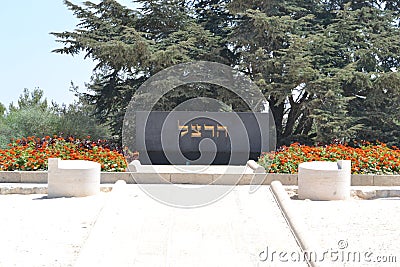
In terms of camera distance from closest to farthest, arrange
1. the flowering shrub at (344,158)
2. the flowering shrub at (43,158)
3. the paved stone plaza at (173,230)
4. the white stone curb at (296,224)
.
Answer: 1. the paved stone plaza at (173,230)
2. the white stone curb at (296,224)
3. the flowering shrub at (43,158)
4. the flowering shrub at (344,158)

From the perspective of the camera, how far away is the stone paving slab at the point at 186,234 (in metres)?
5.97

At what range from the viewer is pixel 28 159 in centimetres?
1109

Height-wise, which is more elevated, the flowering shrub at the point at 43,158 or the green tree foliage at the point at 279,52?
the green tree foliage at the point at 279,52

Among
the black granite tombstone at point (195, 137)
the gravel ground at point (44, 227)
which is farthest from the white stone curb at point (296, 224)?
the black granite tombstone at point (195, 137)

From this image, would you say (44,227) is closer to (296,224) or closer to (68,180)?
(68,180)

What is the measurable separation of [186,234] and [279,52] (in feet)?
35.6

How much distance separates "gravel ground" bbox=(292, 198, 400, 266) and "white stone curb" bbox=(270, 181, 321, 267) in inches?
6.2

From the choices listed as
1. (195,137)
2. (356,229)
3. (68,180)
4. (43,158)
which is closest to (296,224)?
(356,229)

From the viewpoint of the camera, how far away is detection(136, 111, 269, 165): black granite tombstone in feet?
51.4

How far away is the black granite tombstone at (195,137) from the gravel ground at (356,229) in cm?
674

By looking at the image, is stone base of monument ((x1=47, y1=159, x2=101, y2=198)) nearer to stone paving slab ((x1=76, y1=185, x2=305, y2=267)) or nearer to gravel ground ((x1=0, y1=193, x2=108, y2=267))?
gravel ground ((x1=0, y1=193, x2=108, y2=267))

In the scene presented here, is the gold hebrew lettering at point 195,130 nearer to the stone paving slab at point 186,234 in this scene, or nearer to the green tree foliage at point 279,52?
the green tree foliage at point 279,52

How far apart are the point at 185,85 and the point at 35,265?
40.1 feet

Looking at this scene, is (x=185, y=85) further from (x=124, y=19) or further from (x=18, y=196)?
(x=18, y=196)
